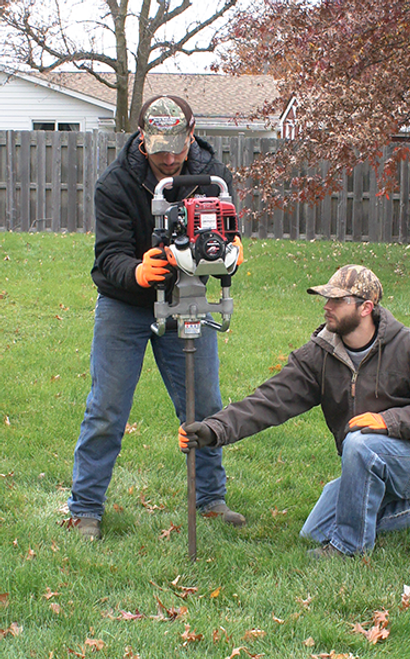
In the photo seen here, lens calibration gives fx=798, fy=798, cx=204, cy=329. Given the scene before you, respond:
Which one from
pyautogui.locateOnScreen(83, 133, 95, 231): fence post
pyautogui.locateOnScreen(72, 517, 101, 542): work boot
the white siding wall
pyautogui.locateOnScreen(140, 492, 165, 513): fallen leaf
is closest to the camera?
pyautogui.locateOnScreen(72, 517, 101, 542): work boot

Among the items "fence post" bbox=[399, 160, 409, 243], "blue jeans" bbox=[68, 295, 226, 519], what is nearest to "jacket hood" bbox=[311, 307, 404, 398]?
"blue jeans" bbox=[68, 295, 226, 519]

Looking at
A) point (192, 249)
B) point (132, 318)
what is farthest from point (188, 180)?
point (132, 318)

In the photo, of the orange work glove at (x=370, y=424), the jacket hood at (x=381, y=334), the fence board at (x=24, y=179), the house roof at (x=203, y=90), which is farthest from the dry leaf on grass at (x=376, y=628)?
the house roof at (x=203, y=90)

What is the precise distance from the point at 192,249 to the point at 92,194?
42.3ft

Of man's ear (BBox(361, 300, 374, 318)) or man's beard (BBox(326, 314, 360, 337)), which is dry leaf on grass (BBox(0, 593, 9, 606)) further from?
man's ear (BBox(361, 300, 374, 318))

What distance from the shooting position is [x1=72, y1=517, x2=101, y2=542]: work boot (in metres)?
4.31

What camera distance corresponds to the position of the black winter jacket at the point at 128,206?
4.14m

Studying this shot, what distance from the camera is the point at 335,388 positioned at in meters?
4.23

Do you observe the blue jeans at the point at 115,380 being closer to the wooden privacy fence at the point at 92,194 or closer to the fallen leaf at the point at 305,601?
the fallen leaf at the point at 305,601

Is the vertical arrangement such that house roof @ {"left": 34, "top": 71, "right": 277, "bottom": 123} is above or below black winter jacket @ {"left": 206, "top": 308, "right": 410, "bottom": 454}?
above

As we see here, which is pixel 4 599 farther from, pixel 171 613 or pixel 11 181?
pixel 11 181

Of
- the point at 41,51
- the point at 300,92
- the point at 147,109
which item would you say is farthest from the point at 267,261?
the point at 41,51

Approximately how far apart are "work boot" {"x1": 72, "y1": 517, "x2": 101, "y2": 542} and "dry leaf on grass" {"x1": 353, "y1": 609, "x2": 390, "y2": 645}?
1.52 m

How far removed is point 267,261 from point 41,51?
11588 millimetres
